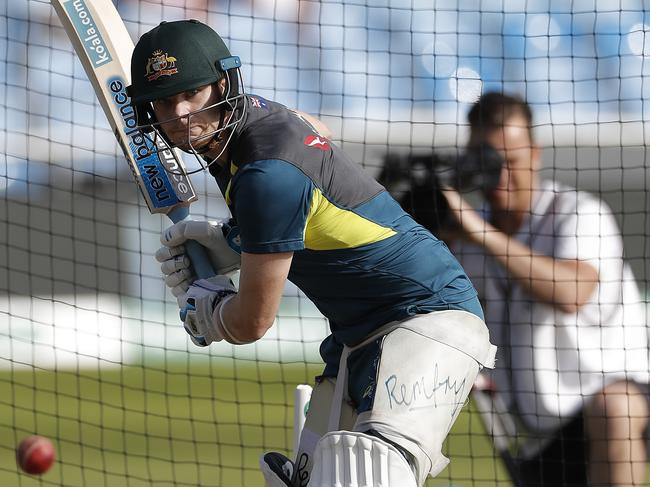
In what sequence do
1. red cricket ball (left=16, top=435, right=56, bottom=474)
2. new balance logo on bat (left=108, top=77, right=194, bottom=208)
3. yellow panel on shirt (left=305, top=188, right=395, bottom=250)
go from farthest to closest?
1. red cricket ball (left=16, top=435, right=56, bottom=474)
2. new balance logo on bat (left=108, top=77, right=194, bottom=208)
3. yellow panel on shirt (left=305, top=188, right=395, bottom=250)

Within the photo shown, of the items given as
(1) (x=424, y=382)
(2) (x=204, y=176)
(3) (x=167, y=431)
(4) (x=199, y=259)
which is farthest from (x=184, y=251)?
(2) (x=204, y=176)

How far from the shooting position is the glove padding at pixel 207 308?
2758 millimetres

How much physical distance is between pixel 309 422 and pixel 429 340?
0.53m

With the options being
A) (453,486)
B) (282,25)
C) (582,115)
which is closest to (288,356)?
(282,25)

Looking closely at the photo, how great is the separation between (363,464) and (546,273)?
1.93 metres

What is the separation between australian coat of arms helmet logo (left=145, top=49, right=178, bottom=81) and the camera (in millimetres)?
2553

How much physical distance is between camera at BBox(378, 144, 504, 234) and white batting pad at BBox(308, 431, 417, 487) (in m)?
2.20

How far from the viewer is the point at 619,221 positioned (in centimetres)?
994

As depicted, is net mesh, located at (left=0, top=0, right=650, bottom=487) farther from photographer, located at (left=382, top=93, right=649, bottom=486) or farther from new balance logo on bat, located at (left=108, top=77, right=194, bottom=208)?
new balance logo on bat, located at (left=108, top=77, right=194, bottom=208)

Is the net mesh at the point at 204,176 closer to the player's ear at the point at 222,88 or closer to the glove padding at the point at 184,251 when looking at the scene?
the glove padding at the point at 184,251

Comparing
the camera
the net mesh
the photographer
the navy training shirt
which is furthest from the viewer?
the net mesh

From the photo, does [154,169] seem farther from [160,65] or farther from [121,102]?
[160,65]

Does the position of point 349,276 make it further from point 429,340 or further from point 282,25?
point 282,25

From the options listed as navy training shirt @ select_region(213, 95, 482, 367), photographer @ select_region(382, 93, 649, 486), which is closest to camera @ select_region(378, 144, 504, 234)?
photographer @ select_region(382, 93, 649, 486)
